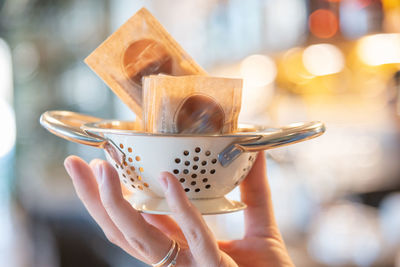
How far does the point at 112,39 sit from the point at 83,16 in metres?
1.61

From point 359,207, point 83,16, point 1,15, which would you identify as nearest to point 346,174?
point 359,207

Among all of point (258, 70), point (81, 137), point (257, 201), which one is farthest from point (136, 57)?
point (258, 70)

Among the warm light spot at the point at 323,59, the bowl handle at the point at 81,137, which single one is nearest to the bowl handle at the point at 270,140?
the bowl handle at the point at 81,137

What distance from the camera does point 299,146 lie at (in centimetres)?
167

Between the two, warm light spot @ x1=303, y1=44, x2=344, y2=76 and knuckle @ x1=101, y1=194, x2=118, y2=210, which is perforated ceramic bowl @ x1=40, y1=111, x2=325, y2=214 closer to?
knuckle @ x1=101, y1=194, x2=118, y2=210

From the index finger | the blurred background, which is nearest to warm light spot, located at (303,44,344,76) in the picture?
the blurred background

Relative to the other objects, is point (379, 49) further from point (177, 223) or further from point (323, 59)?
point (177, 223)

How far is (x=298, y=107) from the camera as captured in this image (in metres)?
1.70

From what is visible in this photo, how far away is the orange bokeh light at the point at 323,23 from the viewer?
1573mm

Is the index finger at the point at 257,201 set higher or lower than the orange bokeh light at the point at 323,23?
lower

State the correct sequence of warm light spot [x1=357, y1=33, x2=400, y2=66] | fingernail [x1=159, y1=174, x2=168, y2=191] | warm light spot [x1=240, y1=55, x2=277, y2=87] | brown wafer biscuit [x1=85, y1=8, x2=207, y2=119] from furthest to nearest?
warm light spot [x1=240, y1=55, x2=277, y2=87] < warm light spot [x1=357, y1=33, x2=400, y2=66] < brown wafer biscuit [x1=85, y1=8, x2=207, y2=119] < fingernail [x1=159, y1=174, x2=168, y2=191]

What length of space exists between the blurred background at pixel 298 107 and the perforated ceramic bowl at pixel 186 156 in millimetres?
916

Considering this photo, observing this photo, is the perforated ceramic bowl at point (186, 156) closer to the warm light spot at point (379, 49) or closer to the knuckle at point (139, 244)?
the knuckle at point (139, 244)

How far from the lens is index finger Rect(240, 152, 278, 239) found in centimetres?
69
